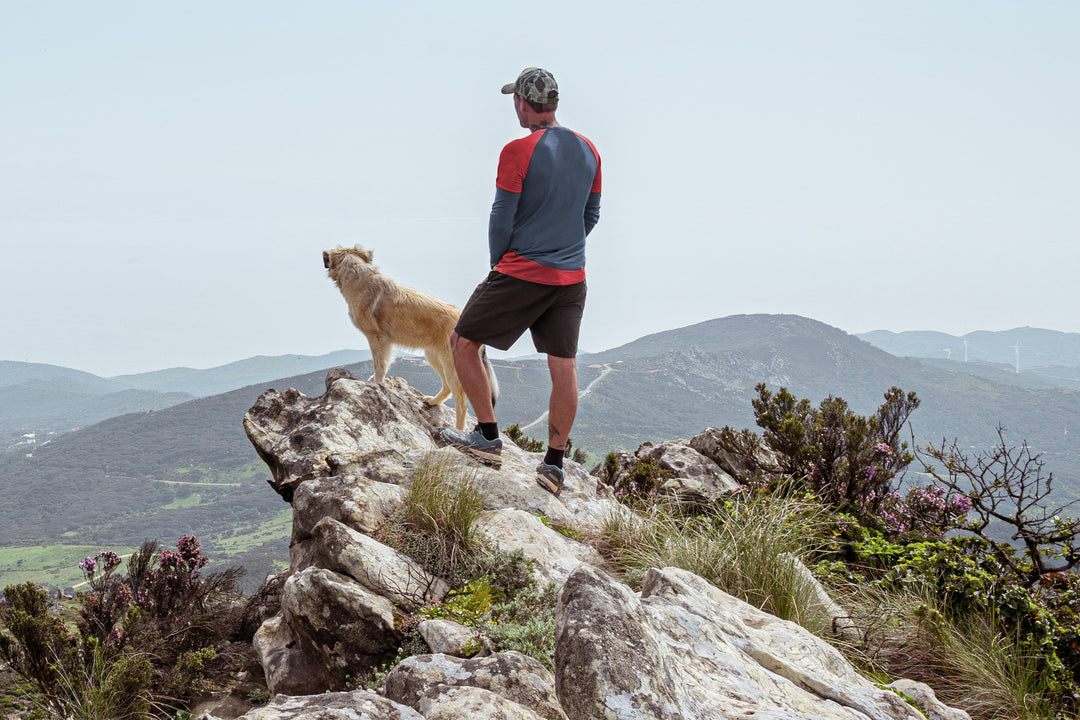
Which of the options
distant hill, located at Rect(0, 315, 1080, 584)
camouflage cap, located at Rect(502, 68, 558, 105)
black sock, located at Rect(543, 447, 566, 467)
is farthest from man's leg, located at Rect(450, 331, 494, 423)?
distant hill, located at Rect(0, 315, 1080, 584)

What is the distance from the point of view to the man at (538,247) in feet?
17.0

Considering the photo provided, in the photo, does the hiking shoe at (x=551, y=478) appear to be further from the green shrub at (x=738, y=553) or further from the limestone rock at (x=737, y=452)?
the limestone rock at (x=737, y=452)

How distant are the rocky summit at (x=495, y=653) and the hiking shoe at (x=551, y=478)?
4.0 inches

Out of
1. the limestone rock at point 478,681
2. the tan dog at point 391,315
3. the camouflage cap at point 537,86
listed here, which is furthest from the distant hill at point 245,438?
the limestone rock at point 478,681

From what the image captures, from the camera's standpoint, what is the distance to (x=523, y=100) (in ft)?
17.3

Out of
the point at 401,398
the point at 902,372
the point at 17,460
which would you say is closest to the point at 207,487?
the point at 17,460

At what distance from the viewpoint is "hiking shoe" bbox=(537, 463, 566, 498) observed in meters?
6.27

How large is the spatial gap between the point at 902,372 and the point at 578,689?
204m

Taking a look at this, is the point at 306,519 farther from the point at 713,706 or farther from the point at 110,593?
the point at 713,706

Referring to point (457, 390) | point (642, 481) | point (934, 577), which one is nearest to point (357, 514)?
point (457, 390)

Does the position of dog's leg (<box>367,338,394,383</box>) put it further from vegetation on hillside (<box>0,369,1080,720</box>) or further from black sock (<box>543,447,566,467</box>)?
black sock (<box>543,447,566,467</box>)

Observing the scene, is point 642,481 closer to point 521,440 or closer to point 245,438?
point 521,440

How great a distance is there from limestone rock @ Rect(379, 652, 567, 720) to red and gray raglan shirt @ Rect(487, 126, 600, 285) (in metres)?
3.31

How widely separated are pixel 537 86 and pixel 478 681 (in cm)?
439
